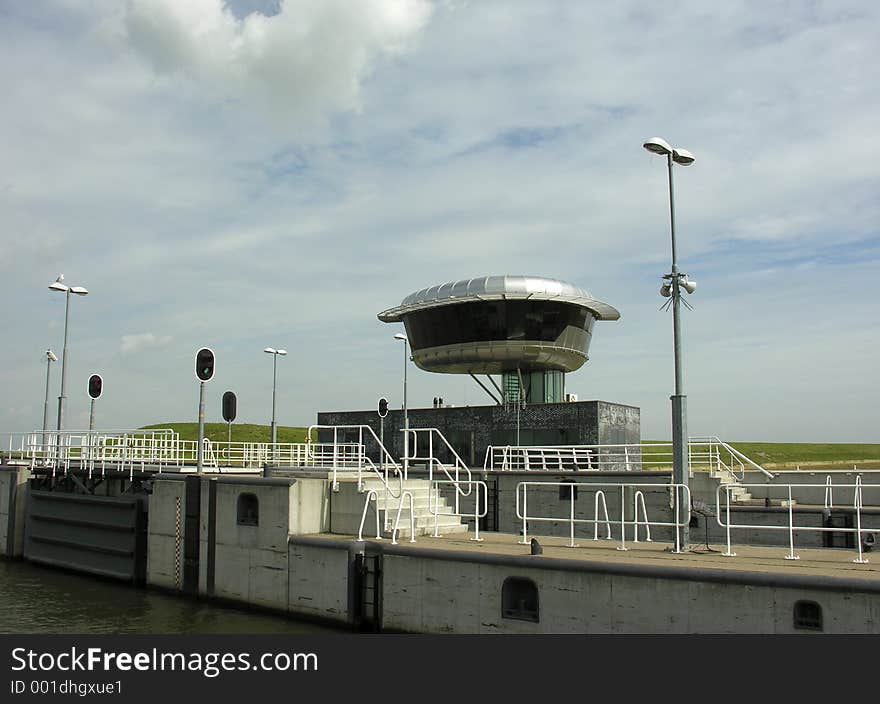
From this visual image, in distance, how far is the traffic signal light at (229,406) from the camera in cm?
2181

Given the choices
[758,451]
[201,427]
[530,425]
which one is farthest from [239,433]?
[201,427]

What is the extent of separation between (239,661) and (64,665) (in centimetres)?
230

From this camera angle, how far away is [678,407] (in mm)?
15172

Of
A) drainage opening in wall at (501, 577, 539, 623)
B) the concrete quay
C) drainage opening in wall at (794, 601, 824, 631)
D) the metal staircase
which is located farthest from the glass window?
drainage opening in wall at (794, 601, 824, 631)

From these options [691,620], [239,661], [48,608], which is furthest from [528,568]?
[48,608]

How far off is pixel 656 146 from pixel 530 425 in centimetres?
1743

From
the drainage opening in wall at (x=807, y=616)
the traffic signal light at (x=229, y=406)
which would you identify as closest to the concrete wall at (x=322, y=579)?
the traffic signal light at (x=229, y=406)

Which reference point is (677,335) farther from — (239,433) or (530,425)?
(239,433)

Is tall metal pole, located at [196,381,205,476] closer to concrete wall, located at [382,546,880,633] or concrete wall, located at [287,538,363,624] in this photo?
concrete wall, located at [287,538,363,624]

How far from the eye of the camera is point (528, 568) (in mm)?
13102

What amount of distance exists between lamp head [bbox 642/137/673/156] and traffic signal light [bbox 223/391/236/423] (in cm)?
1269

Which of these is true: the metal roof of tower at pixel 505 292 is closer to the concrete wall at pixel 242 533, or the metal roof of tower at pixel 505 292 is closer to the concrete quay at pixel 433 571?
the concrete quay at pixel 433 571

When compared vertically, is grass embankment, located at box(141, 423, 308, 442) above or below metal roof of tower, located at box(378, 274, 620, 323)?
below

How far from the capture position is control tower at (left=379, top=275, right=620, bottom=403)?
34.3 meters
